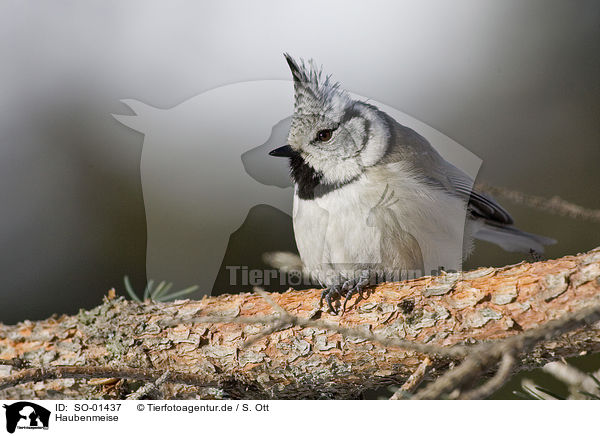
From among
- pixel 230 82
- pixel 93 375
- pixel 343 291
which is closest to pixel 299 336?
pixel 343 291

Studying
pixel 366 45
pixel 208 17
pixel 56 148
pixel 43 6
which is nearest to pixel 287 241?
pixel 366 45

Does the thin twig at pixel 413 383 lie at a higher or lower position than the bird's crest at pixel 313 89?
lower

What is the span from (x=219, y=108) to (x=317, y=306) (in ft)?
2.33

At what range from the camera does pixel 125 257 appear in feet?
5.47

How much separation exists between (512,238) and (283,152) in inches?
29.4

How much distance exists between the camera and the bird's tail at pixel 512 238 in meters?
1.42

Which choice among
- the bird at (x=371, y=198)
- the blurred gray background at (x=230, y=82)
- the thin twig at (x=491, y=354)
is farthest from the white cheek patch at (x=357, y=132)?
the thin twig at (x=491, y=354)

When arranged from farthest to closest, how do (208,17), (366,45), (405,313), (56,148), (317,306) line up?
(56,148) < (208,17) < (366,45) < (317,306) < (405,313)

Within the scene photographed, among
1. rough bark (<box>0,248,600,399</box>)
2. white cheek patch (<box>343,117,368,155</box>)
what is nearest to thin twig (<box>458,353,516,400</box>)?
rough bark (<box>0,248,600,399</box>)

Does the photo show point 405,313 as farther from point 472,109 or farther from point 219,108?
point 219,108

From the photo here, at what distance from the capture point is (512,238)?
1.52 meters

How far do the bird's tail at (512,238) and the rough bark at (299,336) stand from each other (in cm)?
37
